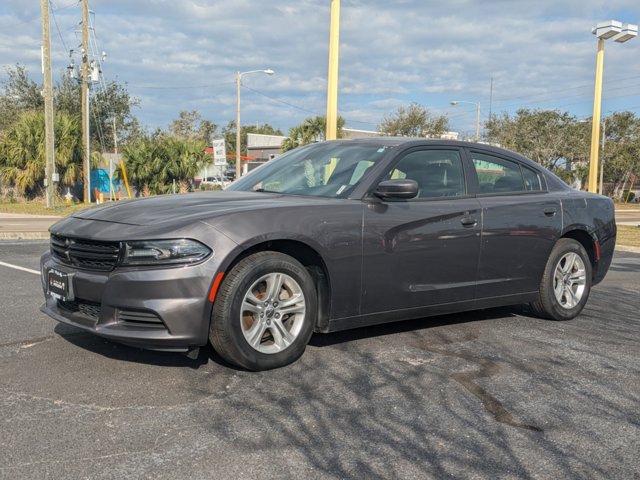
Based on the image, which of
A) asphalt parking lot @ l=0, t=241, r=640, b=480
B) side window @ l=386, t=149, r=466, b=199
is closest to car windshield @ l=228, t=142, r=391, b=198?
side window @ l=386, t=149, r=466, b=199

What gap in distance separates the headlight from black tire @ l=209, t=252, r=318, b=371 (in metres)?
0.28

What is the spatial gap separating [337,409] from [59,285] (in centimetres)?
207

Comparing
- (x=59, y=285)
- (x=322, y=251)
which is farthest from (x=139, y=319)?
(x=322, y=251)

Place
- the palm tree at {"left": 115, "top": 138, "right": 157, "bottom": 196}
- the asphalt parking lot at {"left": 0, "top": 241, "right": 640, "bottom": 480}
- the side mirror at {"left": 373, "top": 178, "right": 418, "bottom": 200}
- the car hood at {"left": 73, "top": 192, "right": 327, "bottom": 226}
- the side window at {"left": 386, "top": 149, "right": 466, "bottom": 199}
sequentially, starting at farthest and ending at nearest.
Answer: the palm tree at {"left": 115, "top": 138, "right": 157, "bottom": 196} → the side window at {"left": 386, "top": 149, "right": 466, "bottom": 199} → the side mirror at {"left": 373, "top": 178, "right": 418, "bottom": 200} → the car hood at {"left": 73, "top": 192, "right": 327, "bottom": 226} → the asphalt parking lot at {"left": 0, "top": 241, "right": 640, "bottom": 480}

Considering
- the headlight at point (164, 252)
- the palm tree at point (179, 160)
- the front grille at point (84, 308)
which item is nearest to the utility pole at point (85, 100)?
the palm tree at point (179, 160)

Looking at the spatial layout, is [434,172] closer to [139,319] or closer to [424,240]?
[424,240]

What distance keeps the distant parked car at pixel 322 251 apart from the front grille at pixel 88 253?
1cm

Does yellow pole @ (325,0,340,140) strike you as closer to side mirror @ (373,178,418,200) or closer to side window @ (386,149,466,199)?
side window @ (386,149,466,199)

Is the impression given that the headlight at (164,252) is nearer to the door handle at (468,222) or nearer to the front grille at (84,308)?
the front grille at (84,308)

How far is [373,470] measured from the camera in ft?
9.57

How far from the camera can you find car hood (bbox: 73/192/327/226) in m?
4.16

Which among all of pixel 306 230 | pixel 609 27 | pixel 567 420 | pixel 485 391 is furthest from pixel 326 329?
pixel 609 27

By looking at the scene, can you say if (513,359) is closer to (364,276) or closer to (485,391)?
(485,391)

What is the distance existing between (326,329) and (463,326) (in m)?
1.72
